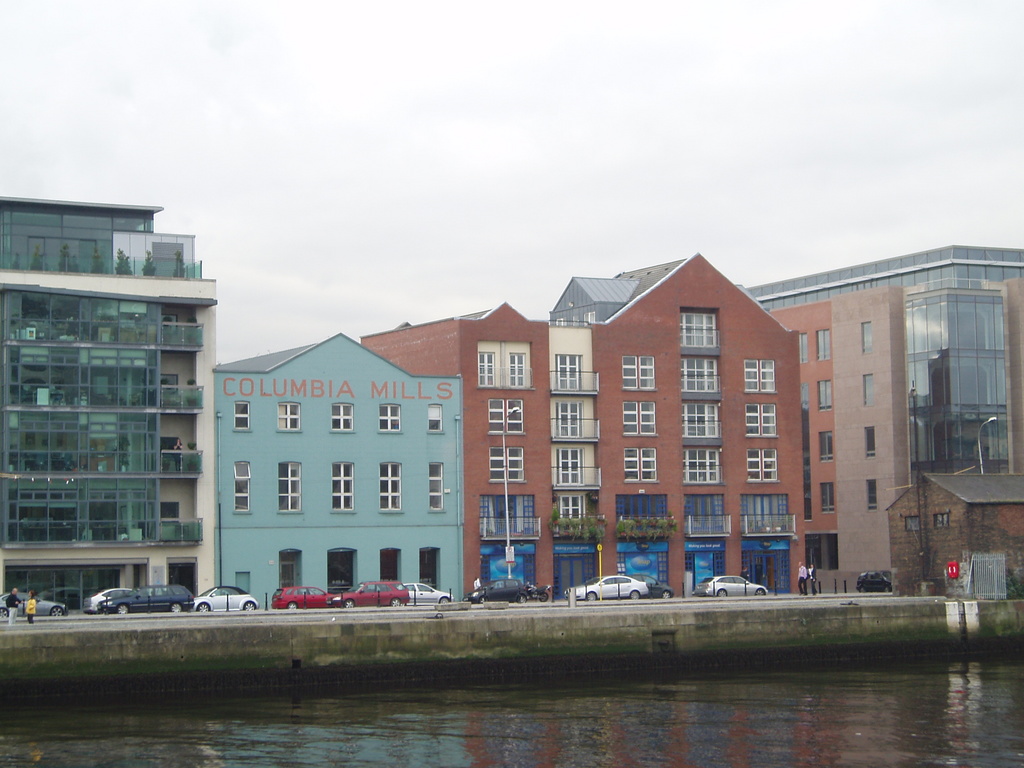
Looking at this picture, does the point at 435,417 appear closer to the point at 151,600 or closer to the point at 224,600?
the point at 224,600

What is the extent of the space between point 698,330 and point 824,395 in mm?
14864

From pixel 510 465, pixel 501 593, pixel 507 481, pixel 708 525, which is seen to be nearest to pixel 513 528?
pixel 507 481

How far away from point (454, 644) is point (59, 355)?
27.8 meters

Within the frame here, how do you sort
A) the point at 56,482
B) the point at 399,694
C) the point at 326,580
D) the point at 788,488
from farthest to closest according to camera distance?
the point at 788,488 < the point at 326,580 < the point at 56,482 < the point at 399,694

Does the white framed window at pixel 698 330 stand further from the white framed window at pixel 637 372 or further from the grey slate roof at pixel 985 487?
the grey slate roof at pixel 985 487

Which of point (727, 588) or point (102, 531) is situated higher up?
point (102, 531)

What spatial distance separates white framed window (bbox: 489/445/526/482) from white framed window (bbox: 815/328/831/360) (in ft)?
81.8

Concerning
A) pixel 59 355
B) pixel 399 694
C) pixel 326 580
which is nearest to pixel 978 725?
pixel 399 694

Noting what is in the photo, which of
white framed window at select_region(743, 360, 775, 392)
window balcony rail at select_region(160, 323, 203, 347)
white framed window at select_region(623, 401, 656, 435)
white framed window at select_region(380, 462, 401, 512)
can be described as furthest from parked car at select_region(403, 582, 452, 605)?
white framed window at select_region(743, 360, 775, 392)

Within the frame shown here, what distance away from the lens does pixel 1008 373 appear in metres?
86.1

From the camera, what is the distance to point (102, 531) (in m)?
66.5

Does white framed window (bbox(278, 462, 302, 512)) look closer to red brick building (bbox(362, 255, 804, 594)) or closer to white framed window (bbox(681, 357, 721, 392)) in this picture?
red brick building (bbox(362, 255, 804, 594))

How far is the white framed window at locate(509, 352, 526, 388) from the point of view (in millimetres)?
76562

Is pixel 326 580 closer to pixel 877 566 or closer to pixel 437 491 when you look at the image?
pixel 437 491
